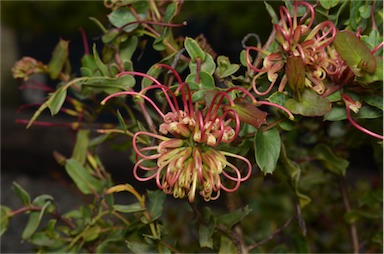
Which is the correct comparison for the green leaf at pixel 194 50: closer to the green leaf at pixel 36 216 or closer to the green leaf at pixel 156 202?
the green leaf at pixel 156 202

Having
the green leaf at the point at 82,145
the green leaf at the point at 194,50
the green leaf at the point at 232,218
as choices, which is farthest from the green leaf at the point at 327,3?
the green leaf at the point at 82,145

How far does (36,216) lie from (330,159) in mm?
390

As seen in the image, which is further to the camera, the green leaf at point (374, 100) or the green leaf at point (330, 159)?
the green leaf at point (330, 159)

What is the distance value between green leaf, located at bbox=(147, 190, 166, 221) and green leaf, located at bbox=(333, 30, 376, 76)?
0.86ft

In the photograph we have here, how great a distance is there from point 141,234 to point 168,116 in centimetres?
22

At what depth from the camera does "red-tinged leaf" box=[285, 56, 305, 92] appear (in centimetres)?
60

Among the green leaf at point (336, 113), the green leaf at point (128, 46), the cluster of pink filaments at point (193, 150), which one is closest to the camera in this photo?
the cluster of pink filaments at point (193, 150)

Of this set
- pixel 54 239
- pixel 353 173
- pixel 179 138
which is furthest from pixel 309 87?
pixel 353 173

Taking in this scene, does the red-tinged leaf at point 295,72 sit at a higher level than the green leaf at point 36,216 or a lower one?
higher

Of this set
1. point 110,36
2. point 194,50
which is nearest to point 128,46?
point 110,36

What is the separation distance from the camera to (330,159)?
85 centimetres

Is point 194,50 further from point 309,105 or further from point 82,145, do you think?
point 82,145

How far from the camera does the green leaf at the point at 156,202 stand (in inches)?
28.7

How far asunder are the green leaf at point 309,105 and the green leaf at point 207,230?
171 mm
